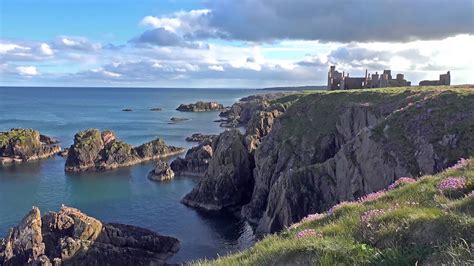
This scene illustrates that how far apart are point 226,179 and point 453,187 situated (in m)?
55.2

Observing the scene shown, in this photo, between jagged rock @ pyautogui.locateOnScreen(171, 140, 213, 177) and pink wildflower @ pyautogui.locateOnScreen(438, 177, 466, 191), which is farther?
jagged rock @ pyautogui.locateOnScreen(171, 140, 213, 177)

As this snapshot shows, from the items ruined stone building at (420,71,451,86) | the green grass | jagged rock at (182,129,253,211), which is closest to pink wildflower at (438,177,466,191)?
the green grass

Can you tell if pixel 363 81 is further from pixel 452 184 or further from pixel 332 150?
pixel 452 184

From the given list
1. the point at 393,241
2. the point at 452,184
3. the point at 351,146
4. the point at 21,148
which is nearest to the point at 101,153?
the point at 21,148

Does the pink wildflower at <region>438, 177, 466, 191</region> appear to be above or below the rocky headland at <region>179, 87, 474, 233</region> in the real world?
above

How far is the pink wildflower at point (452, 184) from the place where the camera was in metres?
14.4

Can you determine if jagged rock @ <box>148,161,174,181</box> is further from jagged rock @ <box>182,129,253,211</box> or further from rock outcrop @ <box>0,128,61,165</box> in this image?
rock outcrop @ <box>0,128,61,165</box>

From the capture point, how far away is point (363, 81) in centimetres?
8469

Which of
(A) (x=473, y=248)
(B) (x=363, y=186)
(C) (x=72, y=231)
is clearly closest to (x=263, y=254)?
(A) (x=473, y=248)

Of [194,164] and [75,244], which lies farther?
[194,164]

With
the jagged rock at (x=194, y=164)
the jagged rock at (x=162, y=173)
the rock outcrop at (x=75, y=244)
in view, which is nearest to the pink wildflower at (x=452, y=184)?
the rock outcrop at (x=75, y=244)

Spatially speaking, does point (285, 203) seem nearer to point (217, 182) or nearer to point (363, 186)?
point (363, 186)

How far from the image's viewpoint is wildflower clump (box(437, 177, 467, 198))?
14.1 m

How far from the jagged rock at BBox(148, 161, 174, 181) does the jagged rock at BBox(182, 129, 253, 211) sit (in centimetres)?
1357
